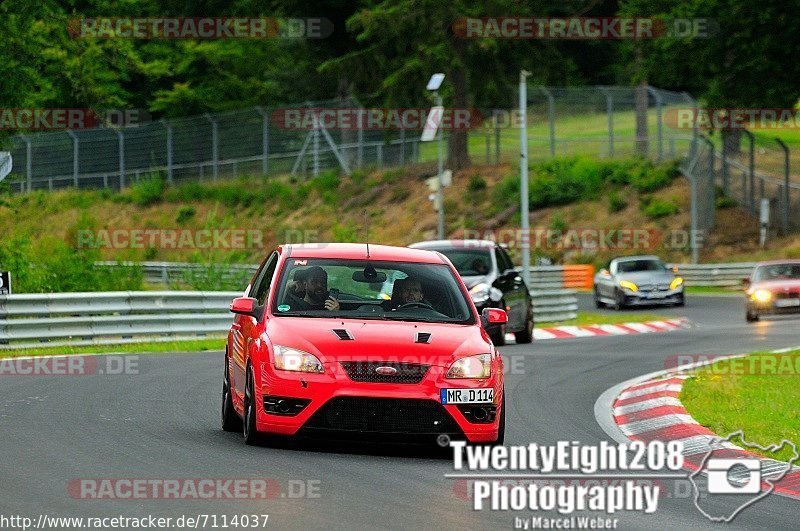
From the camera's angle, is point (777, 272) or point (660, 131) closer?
point (777, 272)

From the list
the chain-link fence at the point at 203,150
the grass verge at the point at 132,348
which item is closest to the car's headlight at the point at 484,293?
the grass verge at the point at 132,348

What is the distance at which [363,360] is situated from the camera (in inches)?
Answer: 435

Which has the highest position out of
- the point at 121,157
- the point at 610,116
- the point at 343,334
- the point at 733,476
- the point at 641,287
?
the point at 610,116

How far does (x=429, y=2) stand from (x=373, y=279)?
4671 cm

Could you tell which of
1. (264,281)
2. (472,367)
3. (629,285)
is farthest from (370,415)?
(629,285)

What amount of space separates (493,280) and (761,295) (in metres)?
11.9

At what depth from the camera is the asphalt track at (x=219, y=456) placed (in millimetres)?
8625

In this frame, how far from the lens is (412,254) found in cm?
1284

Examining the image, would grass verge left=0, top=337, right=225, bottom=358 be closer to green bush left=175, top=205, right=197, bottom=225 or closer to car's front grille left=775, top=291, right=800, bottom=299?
car's front grille left=775, top=291, right=800, bottom=299

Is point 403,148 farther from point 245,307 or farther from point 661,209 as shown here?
point 245,307

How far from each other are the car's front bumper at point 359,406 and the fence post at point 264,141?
5115cm

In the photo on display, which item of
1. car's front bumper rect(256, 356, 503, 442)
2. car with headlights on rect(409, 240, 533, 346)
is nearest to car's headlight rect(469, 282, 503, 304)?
car with headlights on rect(409, 240, 533, 346)

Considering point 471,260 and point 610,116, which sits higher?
point 610,116

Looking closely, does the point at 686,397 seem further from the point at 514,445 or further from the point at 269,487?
the point at 269,487
